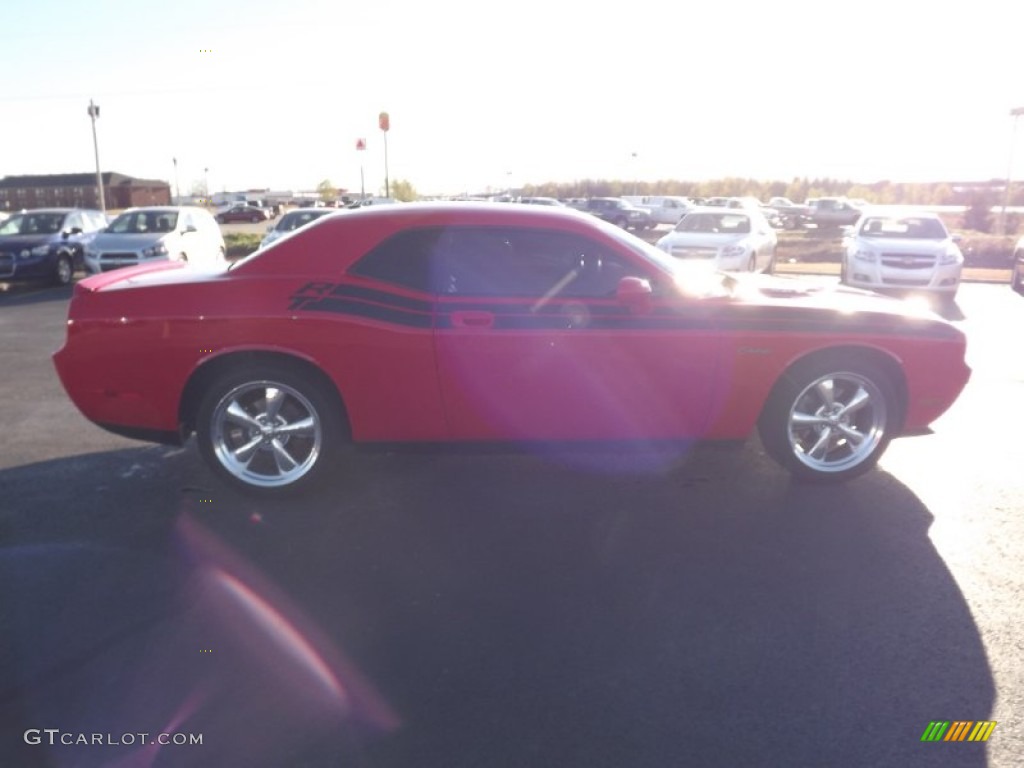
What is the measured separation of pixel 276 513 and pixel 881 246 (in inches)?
492

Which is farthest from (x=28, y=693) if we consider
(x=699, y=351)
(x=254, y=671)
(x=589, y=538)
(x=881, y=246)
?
(x=881, y=246)

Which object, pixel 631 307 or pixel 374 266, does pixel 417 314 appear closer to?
pixel 374 266

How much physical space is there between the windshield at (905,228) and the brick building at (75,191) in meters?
84.0

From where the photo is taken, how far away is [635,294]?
16.1 feet

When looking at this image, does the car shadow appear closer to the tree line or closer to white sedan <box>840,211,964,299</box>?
white sedan <box>840,211,964,299</box>

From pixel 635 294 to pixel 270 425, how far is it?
7.24 ft

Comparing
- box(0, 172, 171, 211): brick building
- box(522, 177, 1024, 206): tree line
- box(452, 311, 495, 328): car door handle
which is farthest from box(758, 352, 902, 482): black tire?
box(0, 172, 171, 211): brick building

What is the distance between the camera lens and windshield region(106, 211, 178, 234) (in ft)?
57.8

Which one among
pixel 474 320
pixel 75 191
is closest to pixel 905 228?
pixel 474 320

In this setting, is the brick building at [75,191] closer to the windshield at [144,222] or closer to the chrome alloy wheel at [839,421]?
the windshield at [144,222]

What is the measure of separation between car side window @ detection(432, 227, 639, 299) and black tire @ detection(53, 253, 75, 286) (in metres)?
15.5

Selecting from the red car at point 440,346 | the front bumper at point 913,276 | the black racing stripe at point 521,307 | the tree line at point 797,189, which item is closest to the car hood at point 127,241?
the red car at point 440,346

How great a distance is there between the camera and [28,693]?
3223 millimetres

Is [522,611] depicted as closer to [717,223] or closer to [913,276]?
[913,276]
